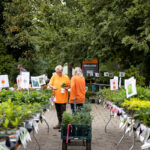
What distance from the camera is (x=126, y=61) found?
19031mm

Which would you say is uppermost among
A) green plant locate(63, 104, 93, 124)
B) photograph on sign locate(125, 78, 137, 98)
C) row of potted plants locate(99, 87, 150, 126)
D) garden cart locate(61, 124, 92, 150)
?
photograph on sign locate(125, 78, 137, 98)

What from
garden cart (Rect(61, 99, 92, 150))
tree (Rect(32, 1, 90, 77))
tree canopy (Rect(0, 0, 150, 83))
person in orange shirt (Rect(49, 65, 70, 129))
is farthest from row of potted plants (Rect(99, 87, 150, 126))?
tree (Rect(32, 1, 90, 77))

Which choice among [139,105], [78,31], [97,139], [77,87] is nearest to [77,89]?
[77,87]

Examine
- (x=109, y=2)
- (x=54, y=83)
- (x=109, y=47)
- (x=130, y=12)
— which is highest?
(x=109, y=2)

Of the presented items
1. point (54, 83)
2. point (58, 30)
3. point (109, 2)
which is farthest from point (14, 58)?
point (54, 83)

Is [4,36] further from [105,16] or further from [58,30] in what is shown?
[105,16]

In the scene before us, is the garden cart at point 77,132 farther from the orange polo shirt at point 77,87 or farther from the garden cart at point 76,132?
the orange polo shirt at point 77,87

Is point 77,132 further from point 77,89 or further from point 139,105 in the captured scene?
point 77,89

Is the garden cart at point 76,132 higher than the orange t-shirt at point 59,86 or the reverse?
the reverse

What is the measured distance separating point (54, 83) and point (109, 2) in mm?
8024

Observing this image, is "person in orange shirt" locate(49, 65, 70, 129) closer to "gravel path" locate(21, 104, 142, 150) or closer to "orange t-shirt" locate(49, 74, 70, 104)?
"orange t-shirt" locate(49, 74, 70, 104)

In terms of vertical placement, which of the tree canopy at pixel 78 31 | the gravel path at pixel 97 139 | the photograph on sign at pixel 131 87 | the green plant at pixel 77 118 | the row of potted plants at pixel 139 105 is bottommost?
the gravel path at pixel 97 139

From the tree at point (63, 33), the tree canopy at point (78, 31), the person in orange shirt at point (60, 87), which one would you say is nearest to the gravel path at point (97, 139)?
the person in orange shirt at point (60, 87)

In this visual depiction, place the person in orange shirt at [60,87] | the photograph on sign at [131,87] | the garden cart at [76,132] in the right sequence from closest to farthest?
the garden cart at [76,132]
the photograph on sign at [131,87]
the person in orange shirt at [60,87]
